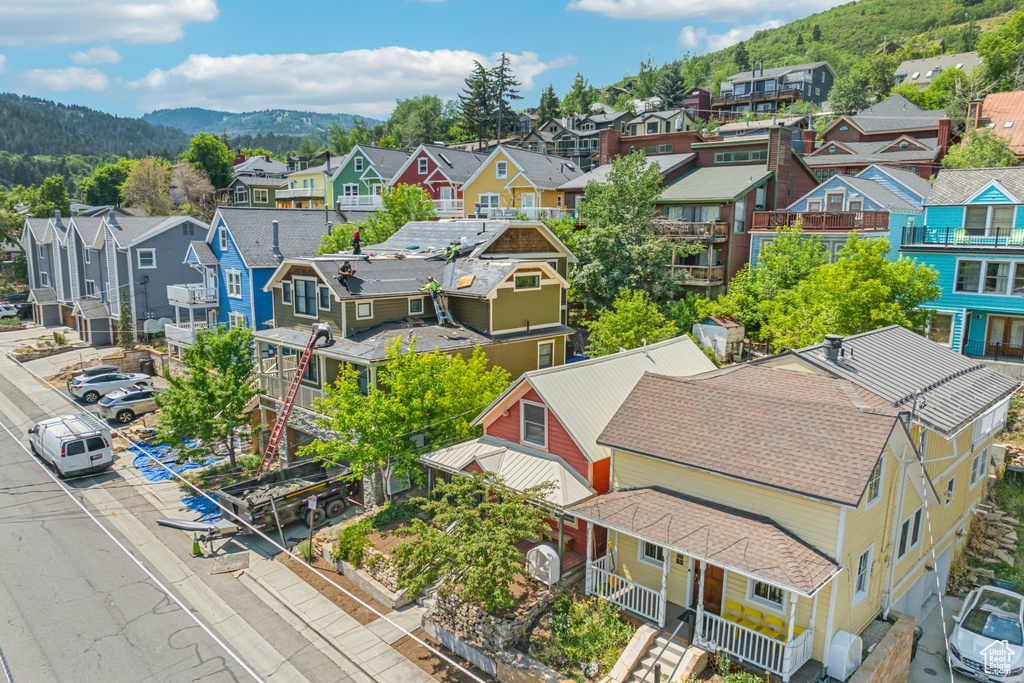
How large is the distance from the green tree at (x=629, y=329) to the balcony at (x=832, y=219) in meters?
11.0

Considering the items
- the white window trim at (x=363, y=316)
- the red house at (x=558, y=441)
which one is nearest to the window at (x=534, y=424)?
the red house at (x=558, y=441)

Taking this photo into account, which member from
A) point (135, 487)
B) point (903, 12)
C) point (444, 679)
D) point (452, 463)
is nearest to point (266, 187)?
point (135, 487)

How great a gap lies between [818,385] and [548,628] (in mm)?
9315

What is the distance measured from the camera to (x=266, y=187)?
260 feet

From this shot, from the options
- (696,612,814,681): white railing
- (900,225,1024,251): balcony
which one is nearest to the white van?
(696,612,814,681): white railing

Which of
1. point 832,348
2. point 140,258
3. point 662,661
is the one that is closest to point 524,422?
point 662,661

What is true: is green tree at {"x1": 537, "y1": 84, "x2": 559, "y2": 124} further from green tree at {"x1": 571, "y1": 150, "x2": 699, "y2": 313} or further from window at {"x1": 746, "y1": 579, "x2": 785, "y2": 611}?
window at {"x1": 746, "y1": 579, "x2": 785, "y2": 611}

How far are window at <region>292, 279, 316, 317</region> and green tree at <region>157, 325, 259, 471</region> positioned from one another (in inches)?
100

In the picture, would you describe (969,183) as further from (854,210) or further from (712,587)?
(712,587)

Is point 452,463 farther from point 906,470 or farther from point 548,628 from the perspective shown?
point 906,470

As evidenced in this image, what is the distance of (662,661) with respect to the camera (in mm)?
14242

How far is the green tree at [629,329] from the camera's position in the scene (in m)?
30.0

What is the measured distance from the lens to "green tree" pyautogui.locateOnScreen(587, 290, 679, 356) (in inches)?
1183

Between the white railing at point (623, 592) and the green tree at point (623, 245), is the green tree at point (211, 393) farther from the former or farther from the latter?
the green tree at point (623, 245)
